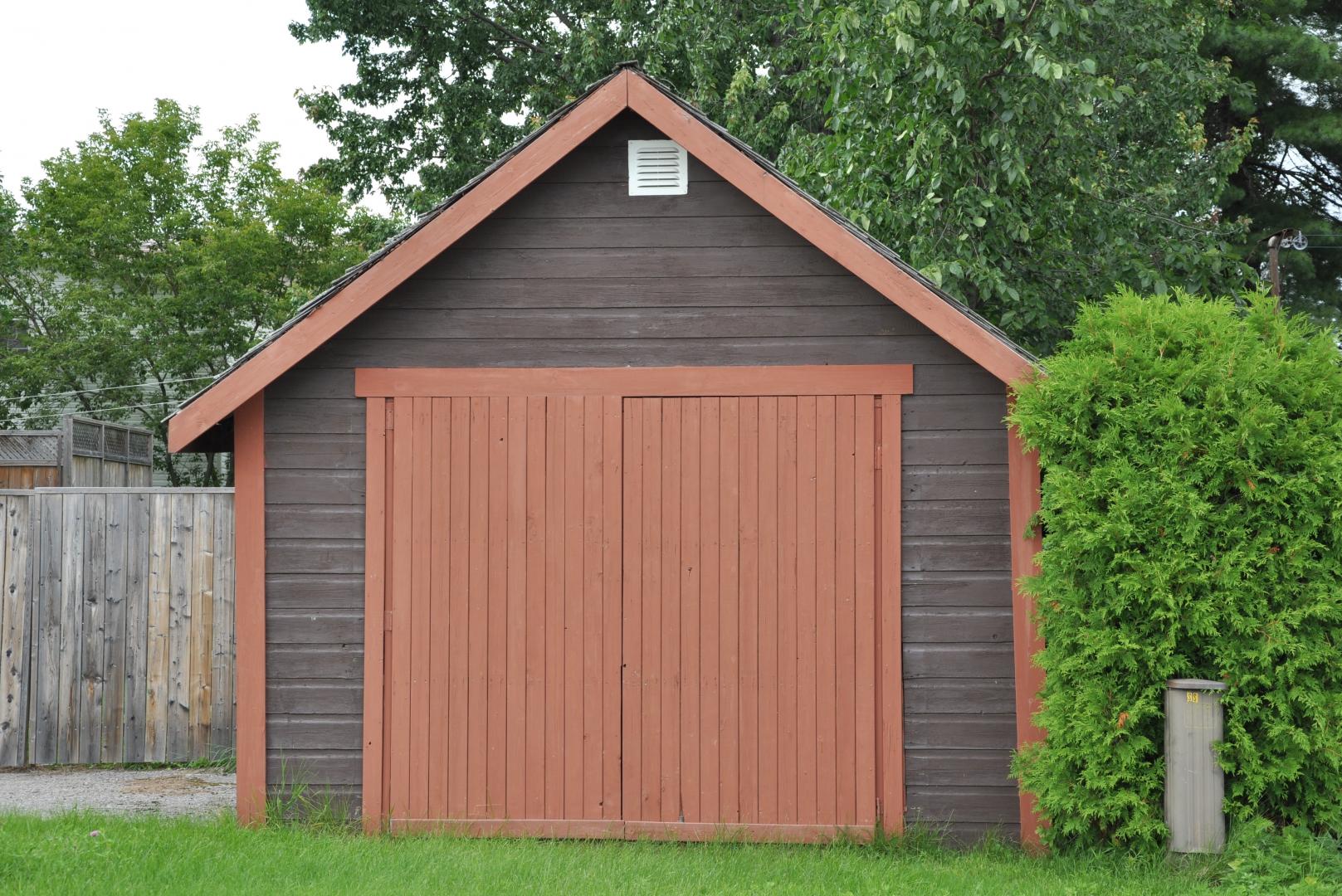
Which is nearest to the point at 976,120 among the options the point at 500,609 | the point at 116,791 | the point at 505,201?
the point at 505,201

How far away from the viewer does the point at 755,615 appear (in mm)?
7562

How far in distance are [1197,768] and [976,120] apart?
688cm

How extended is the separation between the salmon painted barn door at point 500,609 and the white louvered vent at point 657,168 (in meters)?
1.25

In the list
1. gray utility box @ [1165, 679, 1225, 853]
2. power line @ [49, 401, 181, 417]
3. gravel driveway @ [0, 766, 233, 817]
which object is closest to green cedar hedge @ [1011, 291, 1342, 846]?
gray utility box @ [1165, 679, 1225, 853]

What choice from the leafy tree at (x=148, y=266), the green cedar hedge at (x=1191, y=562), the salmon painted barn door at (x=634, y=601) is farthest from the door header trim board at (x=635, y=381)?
the leafy tree at (x=148, y=266)

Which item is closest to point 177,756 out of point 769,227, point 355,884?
point 355,884

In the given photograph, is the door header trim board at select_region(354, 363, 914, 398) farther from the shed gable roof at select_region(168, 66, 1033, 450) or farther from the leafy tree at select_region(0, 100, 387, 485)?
the leafy tree at select_region(0, 100, 387, 485)

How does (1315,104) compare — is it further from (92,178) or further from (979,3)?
(92,178)

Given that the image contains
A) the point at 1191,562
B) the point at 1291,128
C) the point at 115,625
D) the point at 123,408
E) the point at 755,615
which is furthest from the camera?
the point at 123,408

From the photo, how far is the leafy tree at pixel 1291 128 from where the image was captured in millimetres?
21766

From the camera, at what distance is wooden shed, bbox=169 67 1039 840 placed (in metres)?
7.48

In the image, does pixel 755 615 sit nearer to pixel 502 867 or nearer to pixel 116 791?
pixel 502 867

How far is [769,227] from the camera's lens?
7.64 m

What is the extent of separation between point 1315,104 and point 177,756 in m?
21.8
